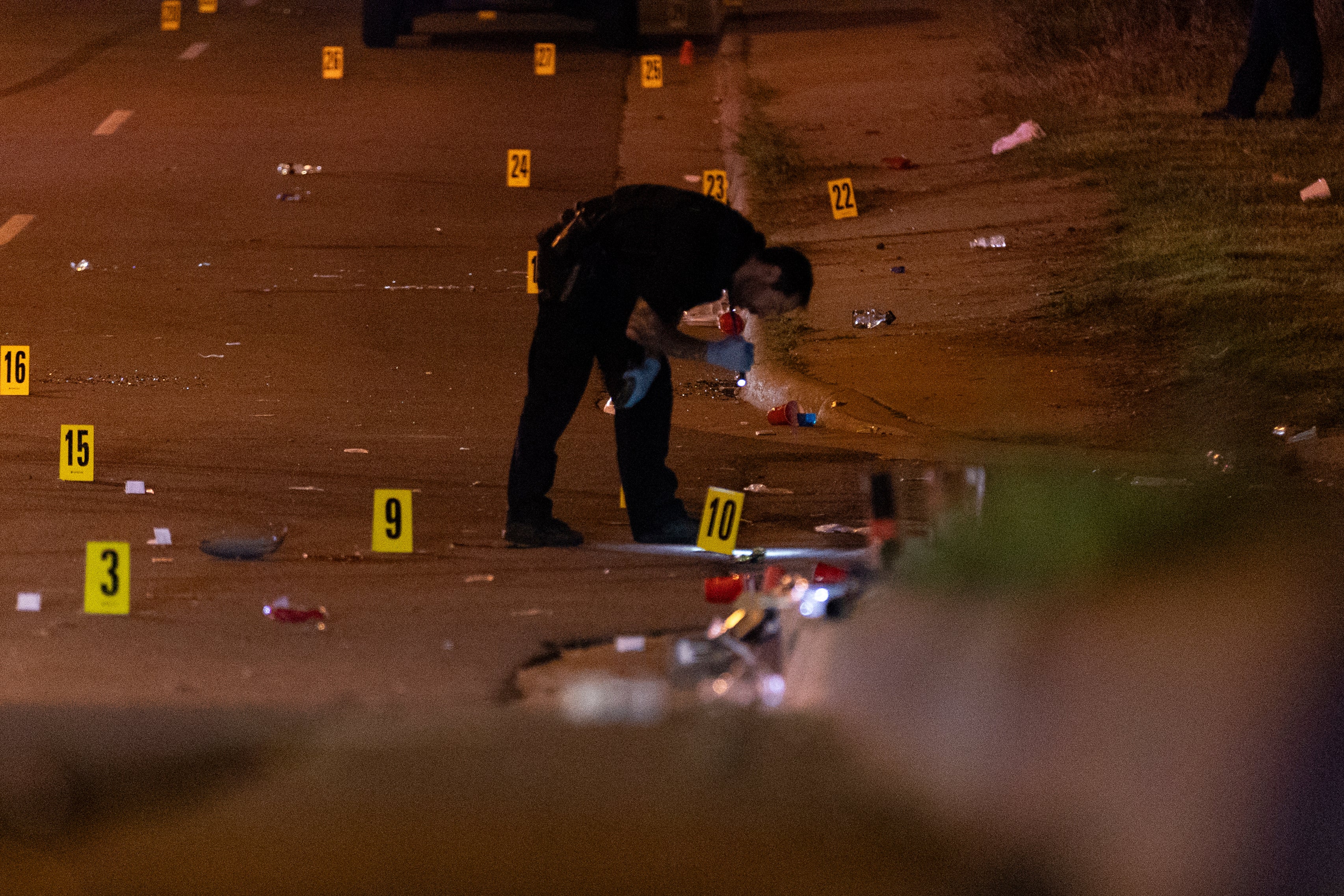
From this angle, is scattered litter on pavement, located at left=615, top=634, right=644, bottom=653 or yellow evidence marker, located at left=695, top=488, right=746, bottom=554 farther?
yellow evidence marker, located at left=695, top=488, right=746, bottom=554

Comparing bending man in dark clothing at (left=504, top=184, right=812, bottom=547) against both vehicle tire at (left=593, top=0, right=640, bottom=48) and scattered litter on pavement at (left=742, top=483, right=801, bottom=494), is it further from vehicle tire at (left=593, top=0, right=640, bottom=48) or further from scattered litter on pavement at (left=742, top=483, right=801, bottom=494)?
vehicle tire at (left=593, top=0, right=640, bottom=48)

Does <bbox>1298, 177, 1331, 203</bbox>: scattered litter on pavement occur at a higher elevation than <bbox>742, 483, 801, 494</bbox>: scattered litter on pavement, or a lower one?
higher

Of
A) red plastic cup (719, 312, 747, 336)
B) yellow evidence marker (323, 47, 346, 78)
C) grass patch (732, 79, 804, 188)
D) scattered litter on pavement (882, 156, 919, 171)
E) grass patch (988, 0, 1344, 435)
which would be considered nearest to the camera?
red plastic cup (719, 312, 747, 336)

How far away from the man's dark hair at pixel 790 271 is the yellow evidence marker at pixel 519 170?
7807mm

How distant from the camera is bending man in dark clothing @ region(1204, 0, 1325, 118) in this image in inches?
512

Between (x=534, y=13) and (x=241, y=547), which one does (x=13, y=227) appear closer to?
(x=241, y=547)

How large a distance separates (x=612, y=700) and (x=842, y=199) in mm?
7450

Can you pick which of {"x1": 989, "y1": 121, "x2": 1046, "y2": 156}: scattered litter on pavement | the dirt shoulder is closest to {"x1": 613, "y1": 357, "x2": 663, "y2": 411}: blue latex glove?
the dirt shoulder

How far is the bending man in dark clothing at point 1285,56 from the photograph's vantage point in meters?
13.0

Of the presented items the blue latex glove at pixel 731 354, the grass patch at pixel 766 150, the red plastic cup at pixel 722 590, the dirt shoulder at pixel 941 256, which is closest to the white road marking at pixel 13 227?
the dirt shoulder at pixel 941 256

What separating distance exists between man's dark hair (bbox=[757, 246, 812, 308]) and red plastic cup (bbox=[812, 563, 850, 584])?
852mm

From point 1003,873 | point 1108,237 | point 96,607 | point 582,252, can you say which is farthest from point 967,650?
point 1108,237

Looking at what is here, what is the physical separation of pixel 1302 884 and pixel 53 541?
14.1 feet

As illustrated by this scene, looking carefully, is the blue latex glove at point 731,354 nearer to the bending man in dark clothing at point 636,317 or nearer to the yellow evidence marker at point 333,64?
the bending man in dark clothing at point 636,317
